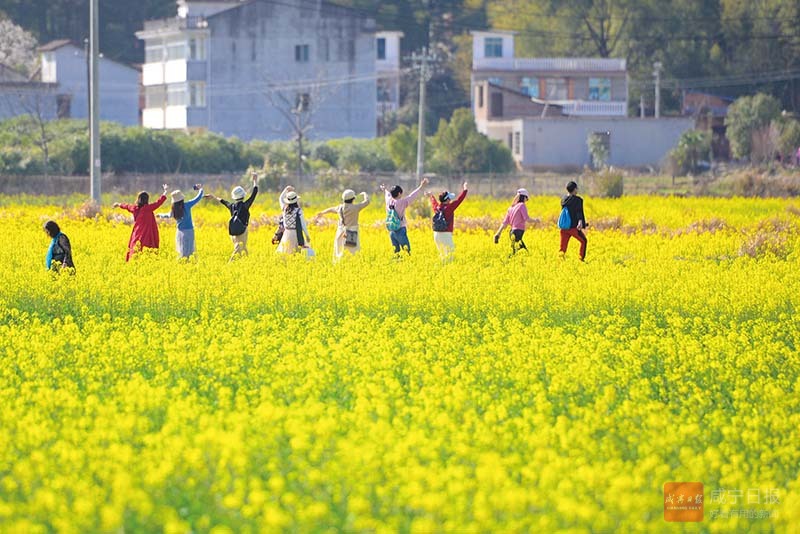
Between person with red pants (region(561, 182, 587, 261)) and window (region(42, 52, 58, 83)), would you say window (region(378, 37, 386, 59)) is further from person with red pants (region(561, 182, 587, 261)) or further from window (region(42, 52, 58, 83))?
person with red pants (region(561, 182, 587, 261))

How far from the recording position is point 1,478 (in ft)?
30.0

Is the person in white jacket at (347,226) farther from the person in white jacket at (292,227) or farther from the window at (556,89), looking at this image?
the window at (556,89)

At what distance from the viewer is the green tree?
6869 cm

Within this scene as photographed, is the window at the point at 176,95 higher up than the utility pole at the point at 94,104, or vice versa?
the window at the point at 176,95

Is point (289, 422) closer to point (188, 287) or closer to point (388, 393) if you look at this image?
point (388, 393)

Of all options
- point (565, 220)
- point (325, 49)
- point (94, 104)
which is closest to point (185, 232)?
point (565, 220)

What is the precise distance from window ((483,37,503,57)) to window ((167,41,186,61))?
16.2 meters

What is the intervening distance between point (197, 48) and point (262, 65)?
280 centimetres

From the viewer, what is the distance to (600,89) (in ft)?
242

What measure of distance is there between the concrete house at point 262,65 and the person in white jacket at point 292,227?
40983 mm

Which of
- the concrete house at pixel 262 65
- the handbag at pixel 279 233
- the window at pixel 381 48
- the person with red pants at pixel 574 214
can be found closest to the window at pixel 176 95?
the concrete house at pixel 262 65

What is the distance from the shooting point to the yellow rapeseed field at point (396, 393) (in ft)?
27.2

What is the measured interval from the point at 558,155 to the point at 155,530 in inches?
2351

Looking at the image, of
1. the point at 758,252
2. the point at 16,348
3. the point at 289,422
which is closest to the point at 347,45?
the point at 758,252
